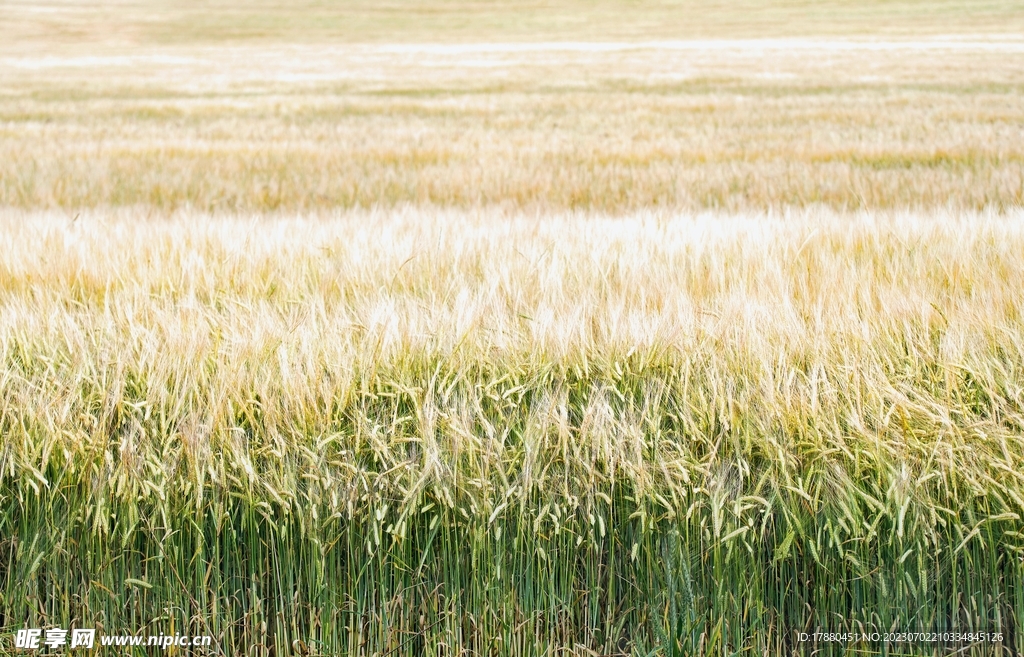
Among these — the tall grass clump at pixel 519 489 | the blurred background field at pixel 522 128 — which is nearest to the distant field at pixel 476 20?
the blurred background field at pixel 522 128

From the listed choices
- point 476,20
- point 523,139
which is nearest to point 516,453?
point 523,139

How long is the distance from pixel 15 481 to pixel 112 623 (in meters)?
0.30

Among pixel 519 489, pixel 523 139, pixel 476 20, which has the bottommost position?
pixel 519 489

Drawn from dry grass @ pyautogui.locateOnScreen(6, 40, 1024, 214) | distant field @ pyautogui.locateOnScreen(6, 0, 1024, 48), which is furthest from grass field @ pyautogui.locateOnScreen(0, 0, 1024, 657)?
distant field @ pyautogui.locateOnScreen(6, 0, 1024, 48)

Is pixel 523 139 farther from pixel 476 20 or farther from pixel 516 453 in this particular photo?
pixel 476 20

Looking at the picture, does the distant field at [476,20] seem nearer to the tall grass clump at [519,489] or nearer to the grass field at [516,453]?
the grass field at [516,453]

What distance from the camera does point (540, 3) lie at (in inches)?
2104

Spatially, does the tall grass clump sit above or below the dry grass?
below

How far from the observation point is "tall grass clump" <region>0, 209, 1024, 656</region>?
1520mm

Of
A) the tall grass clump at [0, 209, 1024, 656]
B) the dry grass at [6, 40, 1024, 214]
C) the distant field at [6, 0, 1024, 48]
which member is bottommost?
the tall grass clump at [0, 209, 1024, 656]

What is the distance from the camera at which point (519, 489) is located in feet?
5.00

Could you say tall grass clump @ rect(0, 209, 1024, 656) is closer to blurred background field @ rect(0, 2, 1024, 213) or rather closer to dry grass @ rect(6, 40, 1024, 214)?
dry grass @ rect(6, 40, 1024, 214)

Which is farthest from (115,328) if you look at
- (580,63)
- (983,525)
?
(580,63)

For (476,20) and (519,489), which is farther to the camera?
(476,20)
